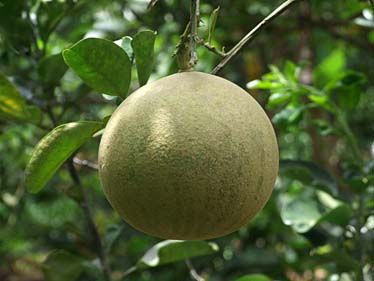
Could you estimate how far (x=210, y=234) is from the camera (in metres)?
0.74

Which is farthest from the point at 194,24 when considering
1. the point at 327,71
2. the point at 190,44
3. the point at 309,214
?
the point at 327,71

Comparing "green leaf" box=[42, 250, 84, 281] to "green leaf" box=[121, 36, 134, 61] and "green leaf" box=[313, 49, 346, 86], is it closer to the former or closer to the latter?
"green leaf" box=[121, 36, 134, 61]

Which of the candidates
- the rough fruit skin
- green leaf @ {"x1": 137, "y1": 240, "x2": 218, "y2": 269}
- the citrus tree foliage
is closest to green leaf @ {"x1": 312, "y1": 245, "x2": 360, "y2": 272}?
the citrus tree foliage

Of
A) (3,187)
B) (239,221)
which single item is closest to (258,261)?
(3,187)

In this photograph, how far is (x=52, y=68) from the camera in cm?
120

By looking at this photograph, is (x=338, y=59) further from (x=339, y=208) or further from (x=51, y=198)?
(x=51, y=198)

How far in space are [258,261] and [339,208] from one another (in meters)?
0.62

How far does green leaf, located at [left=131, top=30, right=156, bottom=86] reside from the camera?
849mm

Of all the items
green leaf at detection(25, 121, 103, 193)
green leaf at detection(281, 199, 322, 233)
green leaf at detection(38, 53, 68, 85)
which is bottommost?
green leaf at detection(281, 199, 322, 233)

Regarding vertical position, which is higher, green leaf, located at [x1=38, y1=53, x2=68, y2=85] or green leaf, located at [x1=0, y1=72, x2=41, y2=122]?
green leaf, located at [x1=0, y1=72, x2=41, y2=122]

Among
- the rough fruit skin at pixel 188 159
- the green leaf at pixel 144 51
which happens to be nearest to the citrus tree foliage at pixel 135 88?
the green leaf at pixel 144 51

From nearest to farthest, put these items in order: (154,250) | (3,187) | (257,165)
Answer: (257,165), (154,250), (3,187)

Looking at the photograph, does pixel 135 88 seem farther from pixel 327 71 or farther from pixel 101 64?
pixel 101 64

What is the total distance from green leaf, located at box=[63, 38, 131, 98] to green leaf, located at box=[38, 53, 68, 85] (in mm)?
333
